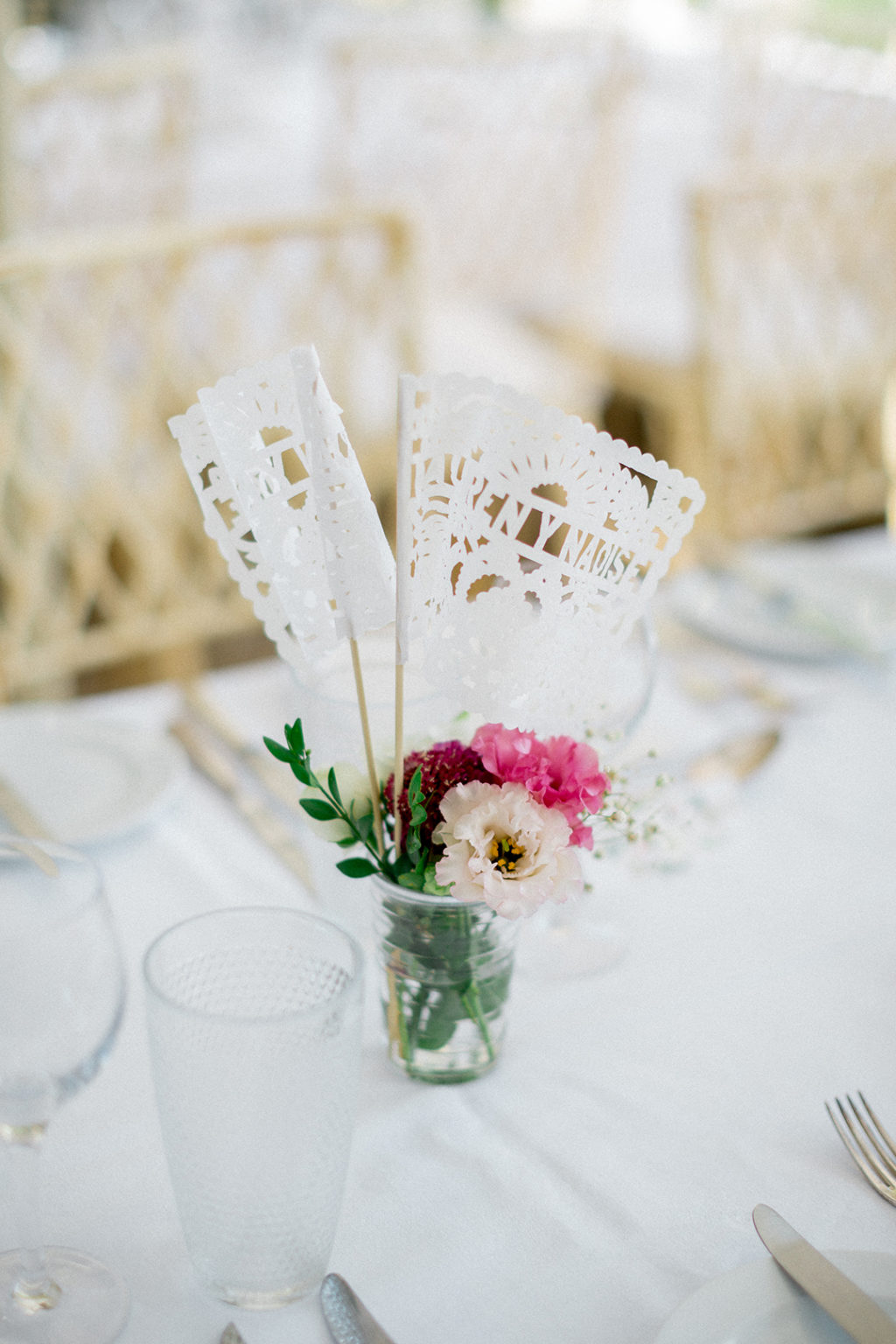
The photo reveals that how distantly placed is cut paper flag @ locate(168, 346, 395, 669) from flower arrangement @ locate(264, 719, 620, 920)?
0.07 m

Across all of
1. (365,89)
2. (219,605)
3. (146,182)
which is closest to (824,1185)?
(219,605)

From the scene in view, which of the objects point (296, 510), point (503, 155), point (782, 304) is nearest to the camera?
point (296, 510)

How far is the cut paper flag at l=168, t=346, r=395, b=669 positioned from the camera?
585 millimetres

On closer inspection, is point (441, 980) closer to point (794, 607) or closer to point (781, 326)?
point (794, 607)

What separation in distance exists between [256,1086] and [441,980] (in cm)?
16

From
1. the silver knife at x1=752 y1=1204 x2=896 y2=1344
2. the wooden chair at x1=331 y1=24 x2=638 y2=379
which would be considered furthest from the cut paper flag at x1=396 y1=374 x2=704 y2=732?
the wooden chair at x1=331 y1=24 x2=638 y2=379

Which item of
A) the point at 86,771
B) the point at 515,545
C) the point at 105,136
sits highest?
the point at 515,545

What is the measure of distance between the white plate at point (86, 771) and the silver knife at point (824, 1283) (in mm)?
511

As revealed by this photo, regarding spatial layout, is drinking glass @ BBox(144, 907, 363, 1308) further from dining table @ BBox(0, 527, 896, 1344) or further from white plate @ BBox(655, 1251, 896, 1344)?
white plate @ BBox(655, 1251, 896, 1344)

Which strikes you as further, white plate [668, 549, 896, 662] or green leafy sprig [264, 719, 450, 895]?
white plate [668, 549, 896, 662]

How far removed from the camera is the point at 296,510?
63cm

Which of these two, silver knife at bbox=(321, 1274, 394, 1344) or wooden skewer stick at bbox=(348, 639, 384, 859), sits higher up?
wooden skewer stick at bbox=(348, 639, 384, 859)

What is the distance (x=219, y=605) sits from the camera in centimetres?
162

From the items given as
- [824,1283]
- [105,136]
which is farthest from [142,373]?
[824,1283]
